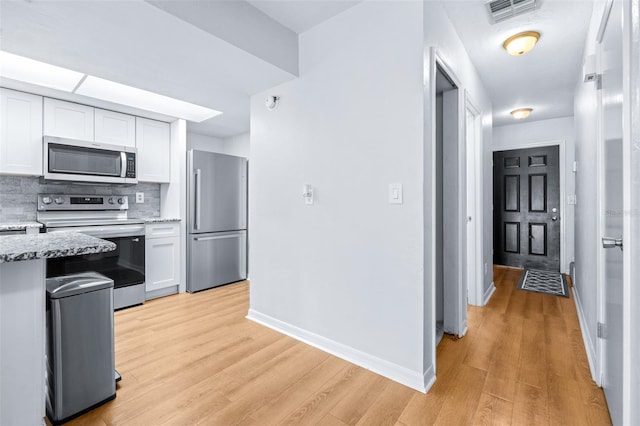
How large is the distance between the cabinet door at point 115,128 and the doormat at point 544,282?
17.0 ft

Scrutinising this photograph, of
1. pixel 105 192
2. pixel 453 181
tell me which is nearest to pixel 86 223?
pixel 105 192

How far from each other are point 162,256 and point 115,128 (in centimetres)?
158

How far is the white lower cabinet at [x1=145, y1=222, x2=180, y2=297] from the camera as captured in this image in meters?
3.46

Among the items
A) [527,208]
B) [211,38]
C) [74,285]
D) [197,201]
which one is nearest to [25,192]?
[197,201]

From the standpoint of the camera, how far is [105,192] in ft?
11.8

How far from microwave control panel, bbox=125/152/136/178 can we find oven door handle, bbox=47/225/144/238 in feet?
2.15

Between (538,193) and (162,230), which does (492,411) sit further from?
(538,193)

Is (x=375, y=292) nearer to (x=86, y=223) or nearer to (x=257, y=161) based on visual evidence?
(x=257, y=161)

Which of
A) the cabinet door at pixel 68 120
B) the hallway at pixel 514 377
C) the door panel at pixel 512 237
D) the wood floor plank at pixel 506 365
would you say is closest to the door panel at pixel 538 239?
the door panel at pixel 512 237

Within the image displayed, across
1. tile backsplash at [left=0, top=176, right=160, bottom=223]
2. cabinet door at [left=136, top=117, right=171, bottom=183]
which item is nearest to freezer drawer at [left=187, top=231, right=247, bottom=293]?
cabinet door at [left=136, top=117, right=171, bottom=183]

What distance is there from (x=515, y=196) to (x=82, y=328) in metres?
5.61

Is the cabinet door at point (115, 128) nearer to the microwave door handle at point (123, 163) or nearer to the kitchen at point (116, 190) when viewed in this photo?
the kitchen at point (116, 190)

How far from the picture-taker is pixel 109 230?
3035 millimetres

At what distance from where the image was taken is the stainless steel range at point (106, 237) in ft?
9.53
